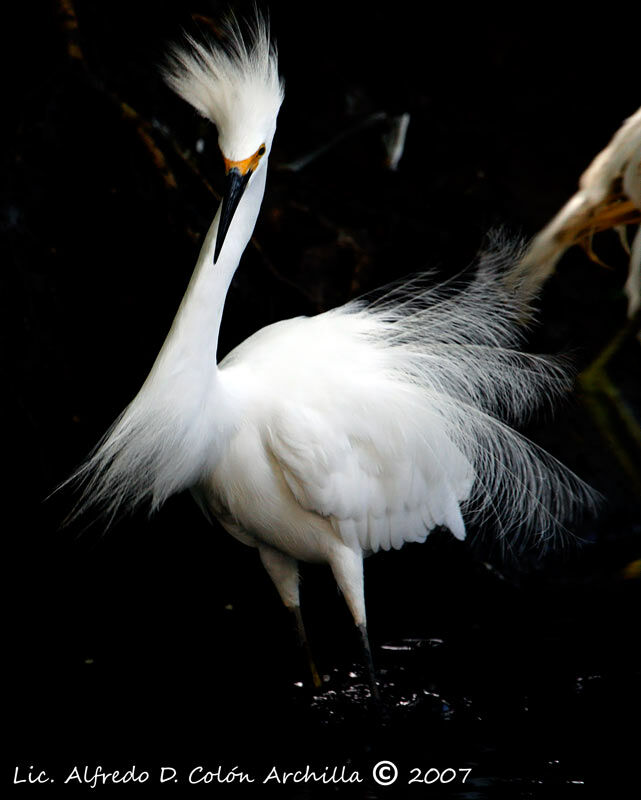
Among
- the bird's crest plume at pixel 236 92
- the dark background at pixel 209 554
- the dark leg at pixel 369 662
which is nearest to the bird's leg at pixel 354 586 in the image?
the dark leg at pixel 369 662

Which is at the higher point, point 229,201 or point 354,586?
point 229,201

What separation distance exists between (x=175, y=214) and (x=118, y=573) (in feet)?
4.45

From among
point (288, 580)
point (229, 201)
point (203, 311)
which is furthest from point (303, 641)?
point (229, 201)

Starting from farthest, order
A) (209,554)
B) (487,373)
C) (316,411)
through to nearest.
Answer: (209,554), (487,373), (316,411)

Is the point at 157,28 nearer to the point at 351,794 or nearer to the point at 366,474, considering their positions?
the point at 366,474

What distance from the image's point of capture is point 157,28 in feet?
12.2

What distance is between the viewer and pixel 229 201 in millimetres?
2133

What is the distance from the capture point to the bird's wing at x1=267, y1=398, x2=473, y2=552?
93.6 inches

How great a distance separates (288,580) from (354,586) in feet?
1.00

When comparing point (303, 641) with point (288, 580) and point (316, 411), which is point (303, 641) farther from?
point (316, 411)

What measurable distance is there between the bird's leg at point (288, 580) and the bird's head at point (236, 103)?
97cm

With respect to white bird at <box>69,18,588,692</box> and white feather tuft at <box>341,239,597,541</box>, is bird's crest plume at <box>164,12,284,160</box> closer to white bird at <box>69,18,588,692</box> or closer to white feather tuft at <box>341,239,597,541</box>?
white bird at <box>69,18,588,692</box>

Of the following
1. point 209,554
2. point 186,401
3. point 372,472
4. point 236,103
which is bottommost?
point 209,554

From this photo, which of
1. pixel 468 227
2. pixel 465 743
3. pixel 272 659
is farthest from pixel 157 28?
pixel 465 743
